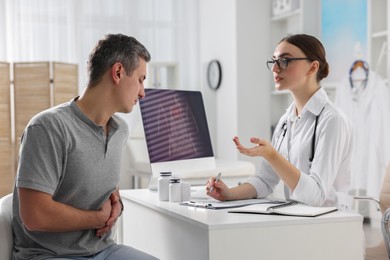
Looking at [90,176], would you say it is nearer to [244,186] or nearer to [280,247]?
[280,247]

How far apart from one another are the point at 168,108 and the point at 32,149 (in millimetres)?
1092

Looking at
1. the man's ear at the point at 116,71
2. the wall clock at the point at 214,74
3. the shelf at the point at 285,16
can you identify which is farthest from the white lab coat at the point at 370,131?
the man's ear at the point at 116,71

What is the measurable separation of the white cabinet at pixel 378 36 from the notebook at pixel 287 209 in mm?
3302

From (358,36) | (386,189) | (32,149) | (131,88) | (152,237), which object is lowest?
(152,237)

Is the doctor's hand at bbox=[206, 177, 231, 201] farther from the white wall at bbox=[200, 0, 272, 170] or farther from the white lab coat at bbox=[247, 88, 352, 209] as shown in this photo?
the white wall at bbox=[200, 0, 272, 170]

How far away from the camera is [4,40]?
271 inches

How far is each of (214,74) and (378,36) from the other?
2584 mm

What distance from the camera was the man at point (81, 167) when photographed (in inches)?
75.2

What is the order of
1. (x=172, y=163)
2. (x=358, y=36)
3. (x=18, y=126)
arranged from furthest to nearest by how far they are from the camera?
(x=18, y=126), (x=358, y=36), (x=172, y=163)

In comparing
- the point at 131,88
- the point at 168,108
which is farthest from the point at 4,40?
the point at 131,88

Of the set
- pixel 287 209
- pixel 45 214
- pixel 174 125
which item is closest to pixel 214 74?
pixel 174 125

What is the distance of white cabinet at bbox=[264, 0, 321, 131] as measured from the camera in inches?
251

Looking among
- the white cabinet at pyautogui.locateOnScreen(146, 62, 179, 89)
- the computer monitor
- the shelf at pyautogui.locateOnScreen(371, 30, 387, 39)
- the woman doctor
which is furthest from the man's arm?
the white cabinet at pyautogui.locateOnScreen(146, 62, 179, 89)

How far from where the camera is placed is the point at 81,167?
2.04 m
